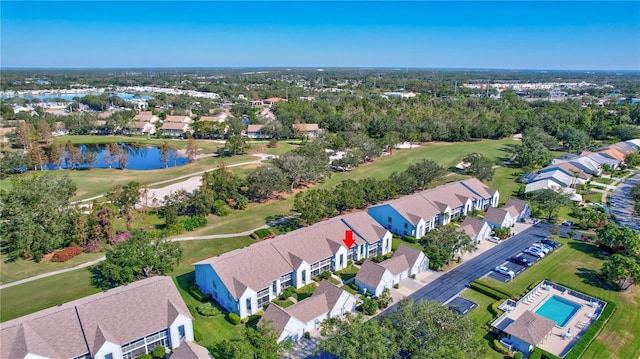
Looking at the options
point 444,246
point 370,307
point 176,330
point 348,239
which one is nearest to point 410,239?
point 444,246

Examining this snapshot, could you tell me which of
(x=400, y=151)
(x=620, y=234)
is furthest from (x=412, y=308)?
(x=400, y=151)

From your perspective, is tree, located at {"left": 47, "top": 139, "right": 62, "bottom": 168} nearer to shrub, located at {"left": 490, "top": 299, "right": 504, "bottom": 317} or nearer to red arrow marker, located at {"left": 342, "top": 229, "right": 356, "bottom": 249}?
red arrow marker, located at {"left": 342, "top": 229, "right": 356, "bottom": 249}

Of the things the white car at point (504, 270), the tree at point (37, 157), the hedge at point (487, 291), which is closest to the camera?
the hedge at point (487, 291)

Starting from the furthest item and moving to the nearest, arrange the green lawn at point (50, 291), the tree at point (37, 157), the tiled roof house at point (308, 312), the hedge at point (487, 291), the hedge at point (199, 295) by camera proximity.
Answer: the tree at point (37, 157), the hedge at point (487, 291), the hedge at point (199, 295), the green lawn at point (50, 291), the tiled roof house at point (308, 312)

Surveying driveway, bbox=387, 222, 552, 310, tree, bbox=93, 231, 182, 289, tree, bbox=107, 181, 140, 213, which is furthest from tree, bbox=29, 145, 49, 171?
driveway, bbox=387, 222, 552, 310

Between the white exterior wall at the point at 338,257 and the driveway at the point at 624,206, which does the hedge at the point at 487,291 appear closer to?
the white exterior wall at the point at 338,257

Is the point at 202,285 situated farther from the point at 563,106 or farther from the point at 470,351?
the point at 563,106

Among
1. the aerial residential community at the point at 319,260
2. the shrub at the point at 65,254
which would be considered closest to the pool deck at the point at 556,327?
the aerial residential community at the point at 319,260
